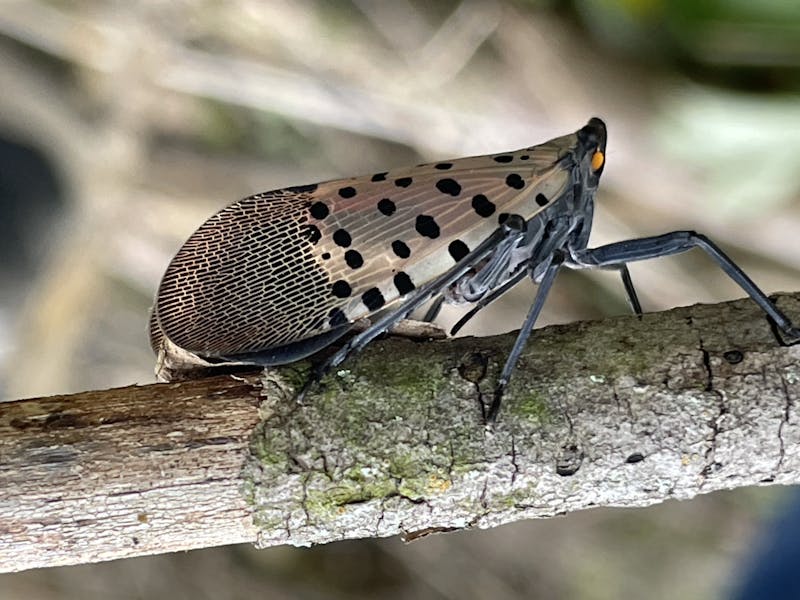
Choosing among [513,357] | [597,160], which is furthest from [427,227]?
[597,160]

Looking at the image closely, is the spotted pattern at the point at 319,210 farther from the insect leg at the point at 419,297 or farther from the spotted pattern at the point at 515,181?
the spotted pattern at the point at 515,181

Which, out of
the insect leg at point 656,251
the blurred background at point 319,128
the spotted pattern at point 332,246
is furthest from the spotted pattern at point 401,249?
the blurred background at point 319,128

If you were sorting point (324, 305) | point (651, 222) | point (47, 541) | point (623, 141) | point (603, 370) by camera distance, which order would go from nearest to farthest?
point (47, 541), point (603, 370), point (324, 305), point (623, 141), point (651, 222)

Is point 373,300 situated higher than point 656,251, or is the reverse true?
point 656,251

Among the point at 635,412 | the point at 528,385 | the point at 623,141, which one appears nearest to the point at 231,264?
the point at 528,385

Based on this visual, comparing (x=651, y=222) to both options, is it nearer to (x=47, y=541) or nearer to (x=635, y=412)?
(x=635, y=412)

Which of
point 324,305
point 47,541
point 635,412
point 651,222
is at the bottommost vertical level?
point 47,541

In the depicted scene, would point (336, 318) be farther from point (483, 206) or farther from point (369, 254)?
point (483, 206)
